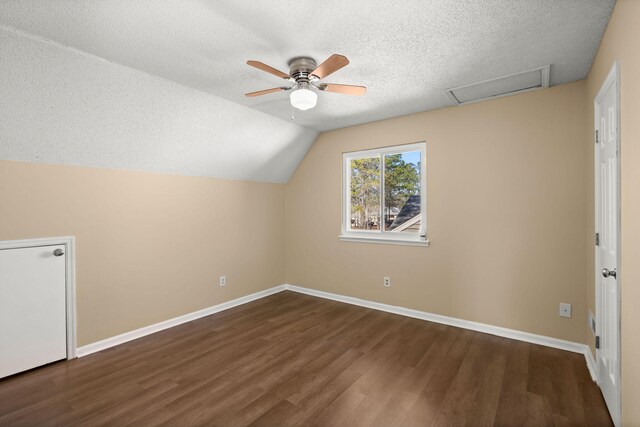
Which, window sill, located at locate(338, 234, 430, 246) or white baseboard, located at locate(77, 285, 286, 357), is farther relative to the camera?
window sill, located at locate(338, 234, 430, 246)

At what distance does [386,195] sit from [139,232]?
9.69 ft

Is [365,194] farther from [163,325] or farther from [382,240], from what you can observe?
[163,325]

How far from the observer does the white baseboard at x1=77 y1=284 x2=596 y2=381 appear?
278 centimetres

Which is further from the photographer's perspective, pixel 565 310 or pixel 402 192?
pixel 402 192

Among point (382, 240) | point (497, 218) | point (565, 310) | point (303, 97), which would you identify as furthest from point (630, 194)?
point (382, 240)

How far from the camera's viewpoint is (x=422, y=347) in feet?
9.52

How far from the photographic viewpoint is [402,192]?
154 inches

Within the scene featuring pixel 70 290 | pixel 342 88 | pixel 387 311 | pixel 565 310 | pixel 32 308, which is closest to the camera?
pixel 342 88

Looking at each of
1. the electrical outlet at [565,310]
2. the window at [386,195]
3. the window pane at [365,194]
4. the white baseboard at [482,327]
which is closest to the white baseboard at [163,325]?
the white baseboard at [482,327]

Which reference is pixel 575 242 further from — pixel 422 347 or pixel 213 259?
pixel 213 259

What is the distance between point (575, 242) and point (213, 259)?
390 cm

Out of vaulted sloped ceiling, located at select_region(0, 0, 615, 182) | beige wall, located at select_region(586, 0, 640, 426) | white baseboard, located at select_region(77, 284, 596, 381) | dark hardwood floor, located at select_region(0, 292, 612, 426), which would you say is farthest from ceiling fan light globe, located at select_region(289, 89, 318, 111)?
white baseboard, located at select_region(77, 284, 596, 381)

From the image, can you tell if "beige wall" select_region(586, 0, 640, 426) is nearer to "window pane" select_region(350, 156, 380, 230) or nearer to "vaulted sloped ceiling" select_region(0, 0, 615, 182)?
"vaulted sloped ceiling" select_region(0, 0, 615, 182)

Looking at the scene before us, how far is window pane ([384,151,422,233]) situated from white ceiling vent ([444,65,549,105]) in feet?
2.79
